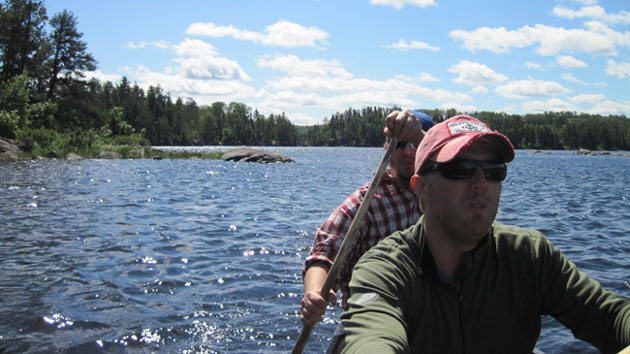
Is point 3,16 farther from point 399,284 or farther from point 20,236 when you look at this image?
point 399,284

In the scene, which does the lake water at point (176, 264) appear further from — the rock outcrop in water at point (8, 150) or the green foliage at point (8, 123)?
the green foliage at point (8, 123)

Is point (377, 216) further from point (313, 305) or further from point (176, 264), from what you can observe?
point (176, 264)

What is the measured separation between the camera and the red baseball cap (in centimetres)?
206

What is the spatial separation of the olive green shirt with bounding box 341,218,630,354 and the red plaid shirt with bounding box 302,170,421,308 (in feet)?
3.71

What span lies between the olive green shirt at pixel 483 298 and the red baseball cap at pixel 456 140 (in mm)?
348

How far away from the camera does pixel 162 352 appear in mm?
5461

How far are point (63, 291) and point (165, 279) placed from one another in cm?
150

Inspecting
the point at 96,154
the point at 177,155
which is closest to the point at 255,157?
the point at 177,155

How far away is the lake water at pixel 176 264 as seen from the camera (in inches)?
233

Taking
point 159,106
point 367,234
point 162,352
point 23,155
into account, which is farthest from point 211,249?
point 159,106

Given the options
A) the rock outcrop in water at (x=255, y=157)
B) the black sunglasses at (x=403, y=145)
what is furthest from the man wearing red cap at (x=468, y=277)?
the rock outcrop in water at (x=255, y=157)

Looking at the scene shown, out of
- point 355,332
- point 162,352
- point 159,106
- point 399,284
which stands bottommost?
point 162,352

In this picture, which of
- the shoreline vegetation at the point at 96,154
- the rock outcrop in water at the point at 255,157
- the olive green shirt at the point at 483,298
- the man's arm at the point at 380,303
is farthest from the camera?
the rock outcrop in water at the point at 255,157

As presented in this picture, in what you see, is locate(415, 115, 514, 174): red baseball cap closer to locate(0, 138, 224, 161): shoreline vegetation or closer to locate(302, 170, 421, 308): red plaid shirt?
locate(302, 170, 421, 308): red plaid shirt
